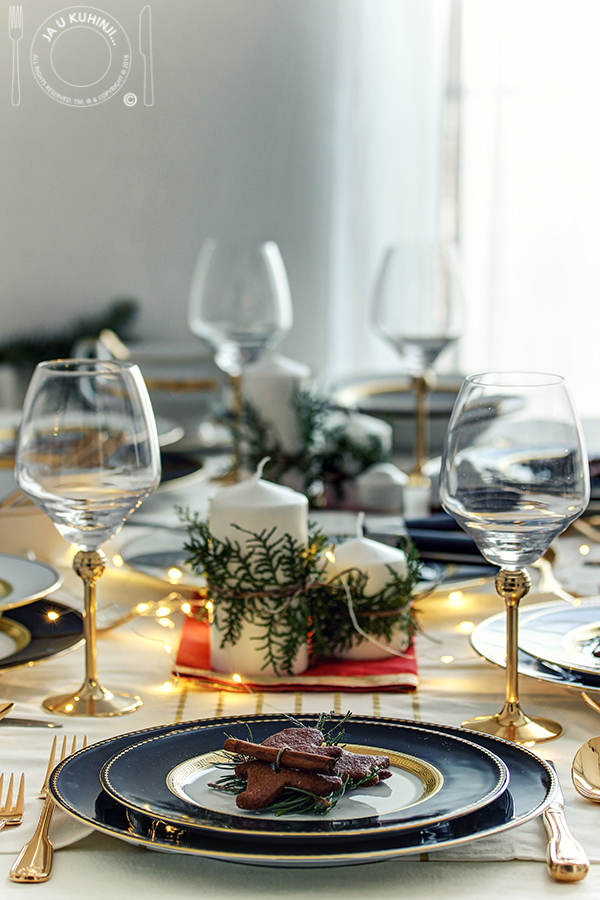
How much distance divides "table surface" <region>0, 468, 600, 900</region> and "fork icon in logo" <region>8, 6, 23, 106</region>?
0.43 metres

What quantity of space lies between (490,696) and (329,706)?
0.38 ft

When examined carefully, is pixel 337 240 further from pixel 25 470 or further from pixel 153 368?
pixel 25 470

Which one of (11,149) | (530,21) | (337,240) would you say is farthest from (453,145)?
(11,149)

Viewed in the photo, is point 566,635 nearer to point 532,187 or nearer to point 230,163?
point 230,163

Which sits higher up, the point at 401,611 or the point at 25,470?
the point at 25,470

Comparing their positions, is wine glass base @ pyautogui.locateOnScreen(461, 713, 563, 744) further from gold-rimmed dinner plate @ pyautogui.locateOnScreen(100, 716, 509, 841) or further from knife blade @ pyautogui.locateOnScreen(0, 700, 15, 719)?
knife blade @ pyautogui.locateOnScreen(0, 700, 15, 719)

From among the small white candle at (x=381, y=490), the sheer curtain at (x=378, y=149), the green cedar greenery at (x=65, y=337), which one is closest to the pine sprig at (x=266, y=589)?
the small white candle at (x=381, y=490)

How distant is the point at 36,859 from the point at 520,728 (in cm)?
31

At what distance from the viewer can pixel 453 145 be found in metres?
3.06

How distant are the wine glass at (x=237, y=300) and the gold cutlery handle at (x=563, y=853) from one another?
0.93m

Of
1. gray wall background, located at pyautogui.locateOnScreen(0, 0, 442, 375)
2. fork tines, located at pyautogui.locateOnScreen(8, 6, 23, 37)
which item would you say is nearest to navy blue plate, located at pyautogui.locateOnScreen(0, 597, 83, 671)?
gray wall background, located at pyautogui.locateOnScreen(0, 0, 442, 375)

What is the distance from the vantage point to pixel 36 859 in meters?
0.47

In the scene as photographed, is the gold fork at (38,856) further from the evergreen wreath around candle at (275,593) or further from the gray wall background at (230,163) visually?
the gray wall background at (230,163)

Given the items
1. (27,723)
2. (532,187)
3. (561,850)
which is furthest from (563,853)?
(532,187)
